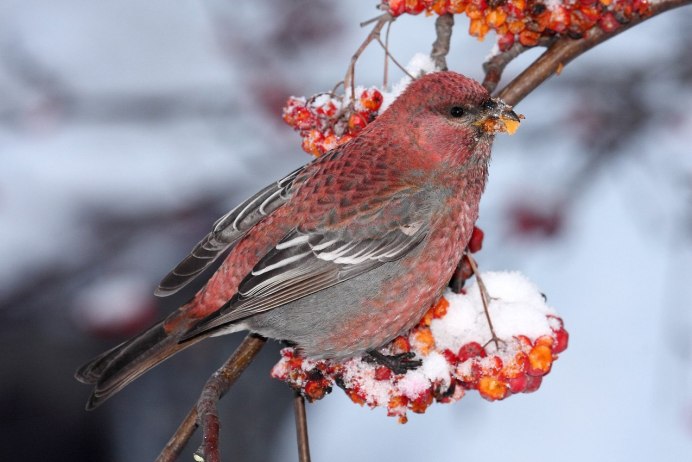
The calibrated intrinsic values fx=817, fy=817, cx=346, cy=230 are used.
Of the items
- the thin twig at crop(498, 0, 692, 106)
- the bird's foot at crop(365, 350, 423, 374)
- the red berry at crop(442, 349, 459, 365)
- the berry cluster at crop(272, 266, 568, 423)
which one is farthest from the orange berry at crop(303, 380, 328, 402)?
the thin twig at crop(498, 0, 692, 106)

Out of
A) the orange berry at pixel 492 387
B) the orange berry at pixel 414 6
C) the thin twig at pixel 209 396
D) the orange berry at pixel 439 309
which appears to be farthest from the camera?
the orange berry at pixel 439 309

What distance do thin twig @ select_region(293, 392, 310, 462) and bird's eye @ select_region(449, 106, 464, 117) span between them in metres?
0.93

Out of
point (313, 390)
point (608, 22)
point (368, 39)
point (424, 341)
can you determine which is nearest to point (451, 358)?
point (424, 341)

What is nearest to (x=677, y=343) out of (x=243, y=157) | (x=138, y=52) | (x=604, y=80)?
(x=604, y=80)

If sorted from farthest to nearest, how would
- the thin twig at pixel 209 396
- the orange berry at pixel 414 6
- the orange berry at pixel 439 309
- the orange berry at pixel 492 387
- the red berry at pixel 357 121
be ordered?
the red berry at pixel 357 121 → the orange berry at pixel 439 309 → the orange berry at pixel 414 6 → the orange berry at pixel 492 387 → the thin twig at pixel 209 396

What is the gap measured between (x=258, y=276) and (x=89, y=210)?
9.11 feet

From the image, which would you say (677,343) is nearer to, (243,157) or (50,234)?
(243,157)

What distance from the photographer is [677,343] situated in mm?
3689

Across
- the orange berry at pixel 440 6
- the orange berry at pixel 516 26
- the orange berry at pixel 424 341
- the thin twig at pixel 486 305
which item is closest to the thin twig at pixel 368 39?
the orange berry at pixel 440 6

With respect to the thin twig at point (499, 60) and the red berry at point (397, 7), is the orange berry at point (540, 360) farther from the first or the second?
the red berry at point (397, 7)

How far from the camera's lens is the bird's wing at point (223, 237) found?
2.51m

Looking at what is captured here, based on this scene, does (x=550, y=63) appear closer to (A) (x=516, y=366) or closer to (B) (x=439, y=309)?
(B) (x=439, y=309)

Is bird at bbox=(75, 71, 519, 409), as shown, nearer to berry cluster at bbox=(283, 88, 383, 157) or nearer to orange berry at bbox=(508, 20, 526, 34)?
berry cluster at bbox=(283, 88, 383, 157)

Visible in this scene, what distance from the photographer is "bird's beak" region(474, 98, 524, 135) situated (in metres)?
2.28
